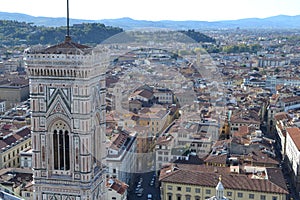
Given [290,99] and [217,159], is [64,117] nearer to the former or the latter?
[217,159]

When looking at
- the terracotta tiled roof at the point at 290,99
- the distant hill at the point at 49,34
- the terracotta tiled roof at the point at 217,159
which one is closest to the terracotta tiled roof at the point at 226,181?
Result: the terracotta tiled roof at the point at 217,159

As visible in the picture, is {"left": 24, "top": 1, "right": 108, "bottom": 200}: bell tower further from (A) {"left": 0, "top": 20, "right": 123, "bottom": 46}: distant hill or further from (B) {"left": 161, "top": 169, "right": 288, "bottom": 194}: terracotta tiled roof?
(A) {"left": 0, "top": 20, "right": 123, "bottom": 46}: distant hill

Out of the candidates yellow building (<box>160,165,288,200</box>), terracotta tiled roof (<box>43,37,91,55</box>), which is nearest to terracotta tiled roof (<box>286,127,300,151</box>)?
yellow building (<box>160,165,288,200</box>)

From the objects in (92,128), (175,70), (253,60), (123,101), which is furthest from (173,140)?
(253,60)

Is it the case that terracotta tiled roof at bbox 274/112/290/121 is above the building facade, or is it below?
below

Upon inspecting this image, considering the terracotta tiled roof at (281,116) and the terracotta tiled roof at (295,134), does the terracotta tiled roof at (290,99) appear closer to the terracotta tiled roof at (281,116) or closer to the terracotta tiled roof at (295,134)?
the terracotta tiled roof at (281,116)

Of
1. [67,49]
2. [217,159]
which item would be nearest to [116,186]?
[217,159]
